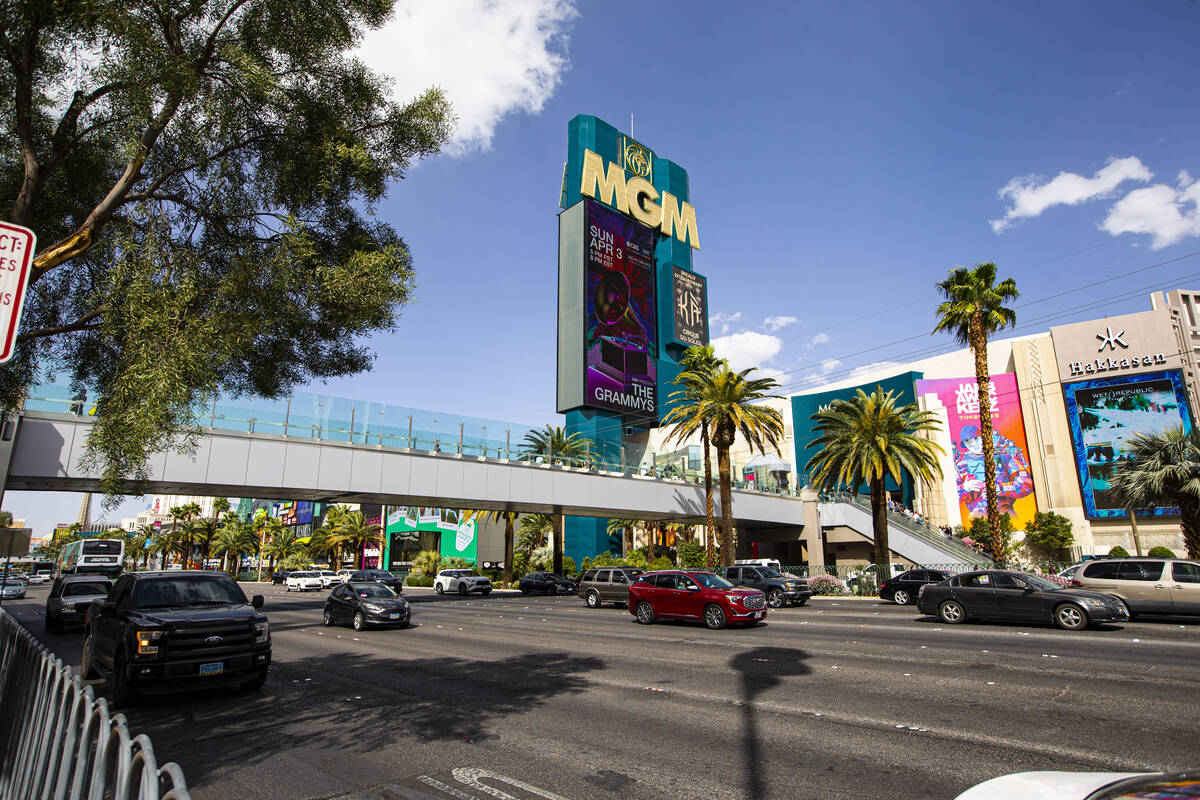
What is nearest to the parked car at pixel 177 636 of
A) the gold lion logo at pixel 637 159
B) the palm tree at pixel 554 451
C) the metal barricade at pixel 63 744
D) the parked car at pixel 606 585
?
the metal barricade at pixel 63 744

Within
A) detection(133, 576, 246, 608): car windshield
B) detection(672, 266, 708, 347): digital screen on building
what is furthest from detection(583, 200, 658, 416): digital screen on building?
detection(133, 576, 246, 608): car windshield

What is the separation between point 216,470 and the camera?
1034 inches

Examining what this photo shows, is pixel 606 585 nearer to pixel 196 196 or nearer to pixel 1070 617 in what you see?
pixel 1070 617

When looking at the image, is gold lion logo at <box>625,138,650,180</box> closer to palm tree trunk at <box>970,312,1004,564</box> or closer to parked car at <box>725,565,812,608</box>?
palm tree trunk at <box>970,312,1004,564</box>

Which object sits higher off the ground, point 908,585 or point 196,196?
point 196,196

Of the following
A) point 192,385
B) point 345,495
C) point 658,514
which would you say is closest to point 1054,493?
point 658,514

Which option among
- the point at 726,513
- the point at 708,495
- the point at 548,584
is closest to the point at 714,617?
the point at 726,513

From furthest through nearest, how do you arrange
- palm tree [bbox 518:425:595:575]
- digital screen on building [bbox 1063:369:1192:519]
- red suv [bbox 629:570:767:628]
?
digital screen on building [bbox 1063:369:1192:519], palm tree [bbox 518:425:595:575], red suv [bbox 629:570:767:628]

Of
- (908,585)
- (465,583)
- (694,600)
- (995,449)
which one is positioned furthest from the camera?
(995,449)

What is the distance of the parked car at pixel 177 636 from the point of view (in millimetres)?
8883

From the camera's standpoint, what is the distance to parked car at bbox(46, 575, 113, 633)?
1981 cm

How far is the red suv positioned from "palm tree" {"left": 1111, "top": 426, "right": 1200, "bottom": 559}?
83.2ft

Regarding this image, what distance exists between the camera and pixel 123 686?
356 inches

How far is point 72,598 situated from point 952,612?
87.2 ft
